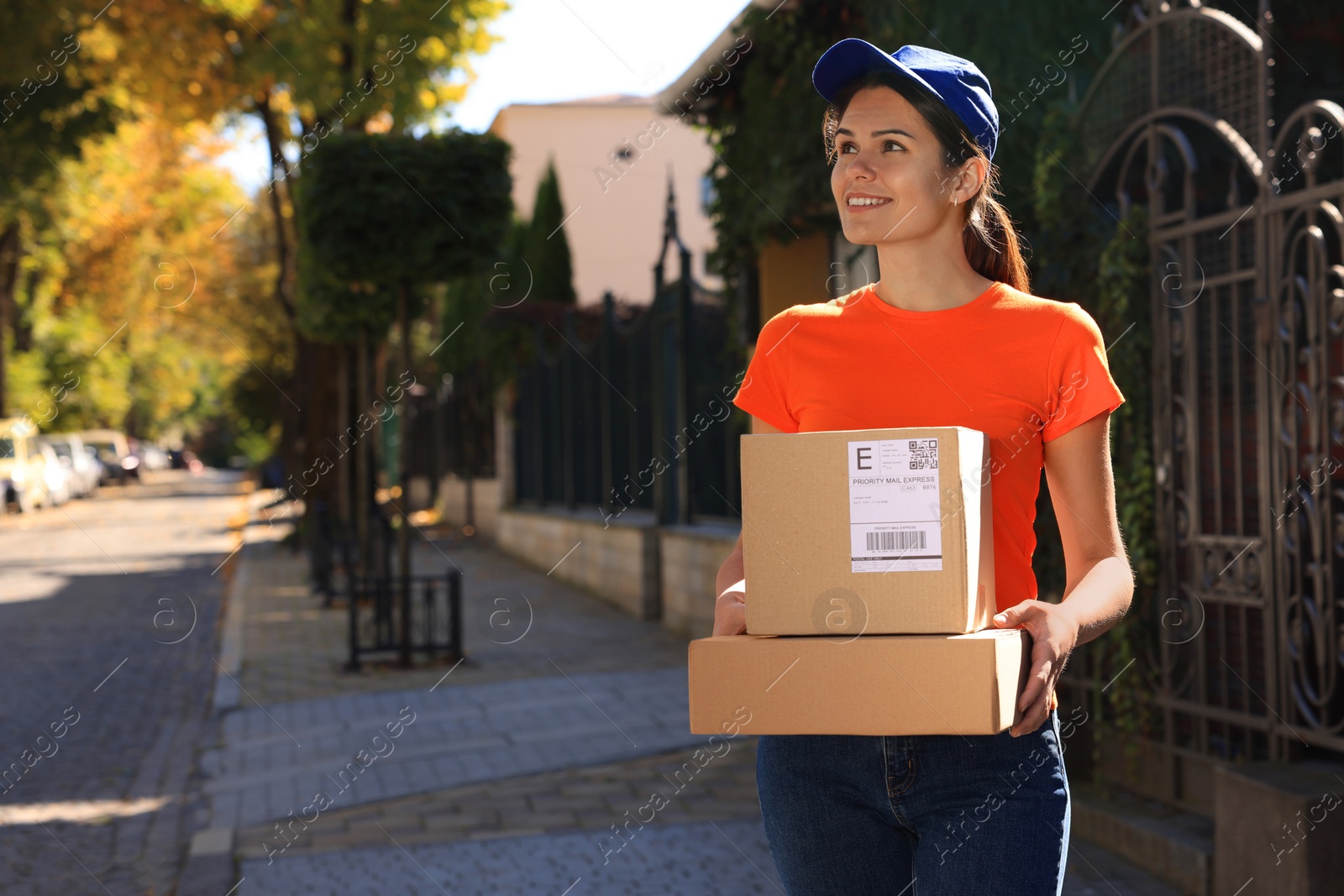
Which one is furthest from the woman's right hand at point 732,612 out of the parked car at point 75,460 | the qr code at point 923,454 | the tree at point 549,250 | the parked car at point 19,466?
the parked car at point 75,460

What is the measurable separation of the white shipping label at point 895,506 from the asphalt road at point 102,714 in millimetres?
4317

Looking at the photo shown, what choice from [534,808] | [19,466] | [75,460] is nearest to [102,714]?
[534,808]

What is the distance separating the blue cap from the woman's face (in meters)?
0.05

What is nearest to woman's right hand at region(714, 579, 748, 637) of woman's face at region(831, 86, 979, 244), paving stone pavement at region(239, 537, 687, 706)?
woman's face at region(831, 86, 979, 244)

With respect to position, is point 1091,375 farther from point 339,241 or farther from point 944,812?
point 339,241

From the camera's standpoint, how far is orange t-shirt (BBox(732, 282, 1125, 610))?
76.0 inches

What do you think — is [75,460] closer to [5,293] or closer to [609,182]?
[5,293]

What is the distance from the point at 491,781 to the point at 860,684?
5.08 m

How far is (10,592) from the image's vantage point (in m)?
16.4

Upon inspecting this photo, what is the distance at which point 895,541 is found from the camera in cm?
176

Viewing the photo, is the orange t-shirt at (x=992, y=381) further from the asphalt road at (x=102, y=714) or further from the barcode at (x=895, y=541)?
the asphalt road at (x=102, y=714)

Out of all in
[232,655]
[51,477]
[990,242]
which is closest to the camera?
[990,242]

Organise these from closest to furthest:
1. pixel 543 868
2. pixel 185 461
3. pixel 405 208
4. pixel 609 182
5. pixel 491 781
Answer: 1. pixel 543 868
2. pixel 491 781
3. pixel 405 208
4. pixel 609 182
5. pixel 185 461

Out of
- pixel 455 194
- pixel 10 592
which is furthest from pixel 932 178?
pixel 10 592
